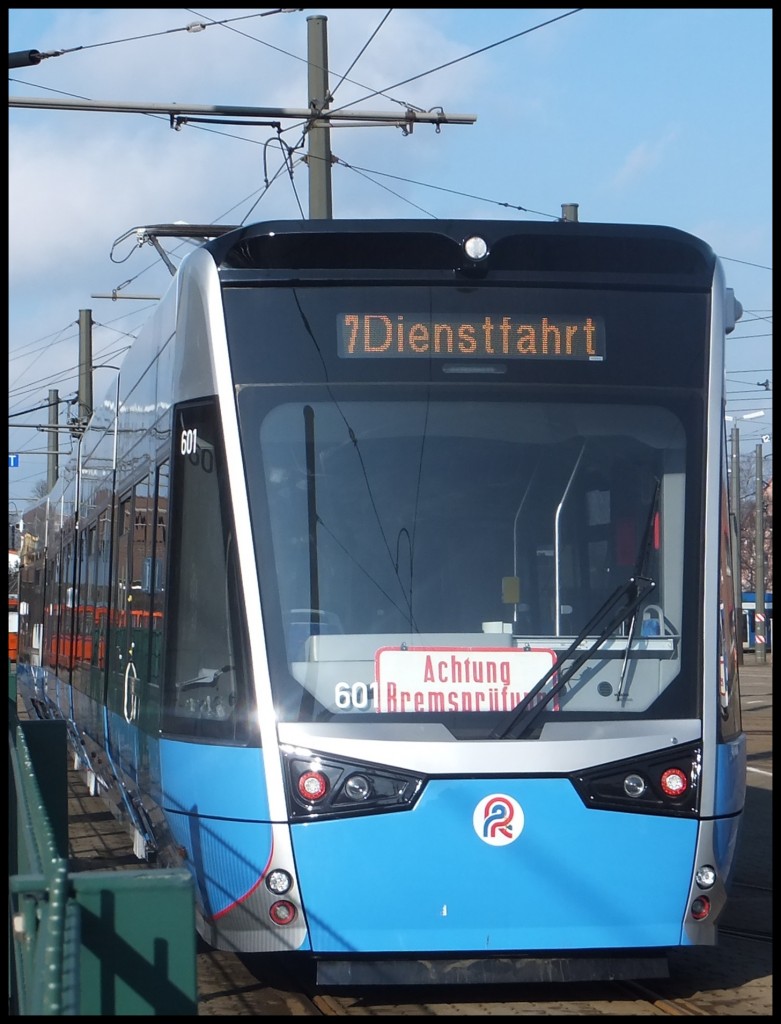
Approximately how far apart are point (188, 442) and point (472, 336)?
1.34 m

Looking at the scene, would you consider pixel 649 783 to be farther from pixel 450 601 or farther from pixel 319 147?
pixel 319 147

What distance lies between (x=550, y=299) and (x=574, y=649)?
154 cm

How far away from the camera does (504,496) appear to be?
6.52m

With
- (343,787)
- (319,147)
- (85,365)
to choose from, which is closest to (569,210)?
(85,365)

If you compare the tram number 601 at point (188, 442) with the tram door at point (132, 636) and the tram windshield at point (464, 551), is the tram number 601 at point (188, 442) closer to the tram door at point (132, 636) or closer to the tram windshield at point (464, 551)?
the tram windshield at point (464, 551)

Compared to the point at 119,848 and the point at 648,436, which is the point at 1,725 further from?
the point at 119,848

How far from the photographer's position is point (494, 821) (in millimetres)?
5898

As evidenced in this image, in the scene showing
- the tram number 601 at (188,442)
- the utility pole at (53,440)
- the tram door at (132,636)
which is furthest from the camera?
the utility pole at (53,440)

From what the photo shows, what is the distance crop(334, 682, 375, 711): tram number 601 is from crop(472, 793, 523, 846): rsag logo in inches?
23.7

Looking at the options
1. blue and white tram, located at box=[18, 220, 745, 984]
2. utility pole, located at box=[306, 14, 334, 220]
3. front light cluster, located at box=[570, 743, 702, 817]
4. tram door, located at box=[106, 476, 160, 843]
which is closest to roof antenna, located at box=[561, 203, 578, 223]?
utility pole, located at box=[306, 14, 334, 220]

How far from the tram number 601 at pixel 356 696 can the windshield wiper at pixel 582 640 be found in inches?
19.8

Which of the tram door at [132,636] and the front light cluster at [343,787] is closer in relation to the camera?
the front light cluster at [343,787]

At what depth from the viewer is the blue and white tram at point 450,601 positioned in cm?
592

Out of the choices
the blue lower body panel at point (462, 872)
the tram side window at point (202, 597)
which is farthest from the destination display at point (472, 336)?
the blue lower body panel at point (462, 872)
